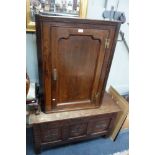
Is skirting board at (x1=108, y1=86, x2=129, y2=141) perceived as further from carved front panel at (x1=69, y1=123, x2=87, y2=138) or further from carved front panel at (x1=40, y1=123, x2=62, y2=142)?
carved front panel at (x1=40, y1=123, x2=62, y2=142)

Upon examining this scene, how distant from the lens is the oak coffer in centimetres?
98

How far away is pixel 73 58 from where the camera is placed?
1.10 metres

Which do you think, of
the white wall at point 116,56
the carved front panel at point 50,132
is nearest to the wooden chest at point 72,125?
the carved front panel at point 50,132

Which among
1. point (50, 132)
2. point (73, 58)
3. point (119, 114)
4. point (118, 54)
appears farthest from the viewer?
point (118, 54)

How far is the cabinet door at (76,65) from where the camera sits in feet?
3.36

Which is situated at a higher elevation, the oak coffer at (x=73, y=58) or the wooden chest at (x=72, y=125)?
the oak coffer at (x=73, y=58)

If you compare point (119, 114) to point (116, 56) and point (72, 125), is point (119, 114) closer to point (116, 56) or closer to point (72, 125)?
point (72, 125)

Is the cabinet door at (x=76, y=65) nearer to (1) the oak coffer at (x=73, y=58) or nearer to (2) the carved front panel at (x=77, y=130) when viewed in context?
(1) the oak coffer at (x=73, y=58)

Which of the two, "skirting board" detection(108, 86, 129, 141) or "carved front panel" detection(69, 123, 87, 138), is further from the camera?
"skirting board" detection(108, 86, 129, 141)

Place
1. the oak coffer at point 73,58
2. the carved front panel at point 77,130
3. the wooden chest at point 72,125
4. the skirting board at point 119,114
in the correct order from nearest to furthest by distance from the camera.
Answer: the oak coffer at point 73,58, the wooden chest at point 72,125, the carved front panel at point 77,130, the skirting board at point 119,114

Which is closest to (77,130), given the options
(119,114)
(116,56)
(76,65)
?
(119,114)

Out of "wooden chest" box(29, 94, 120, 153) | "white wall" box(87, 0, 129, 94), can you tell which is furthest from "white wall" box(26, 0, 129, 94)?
"wooden chest" box(29, 94, 120, 153)

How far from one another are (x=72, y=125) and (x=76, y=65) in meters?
0.54

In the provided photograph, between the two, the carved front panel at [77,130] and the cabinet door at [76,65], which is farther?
the carved front panel at [77,130]
